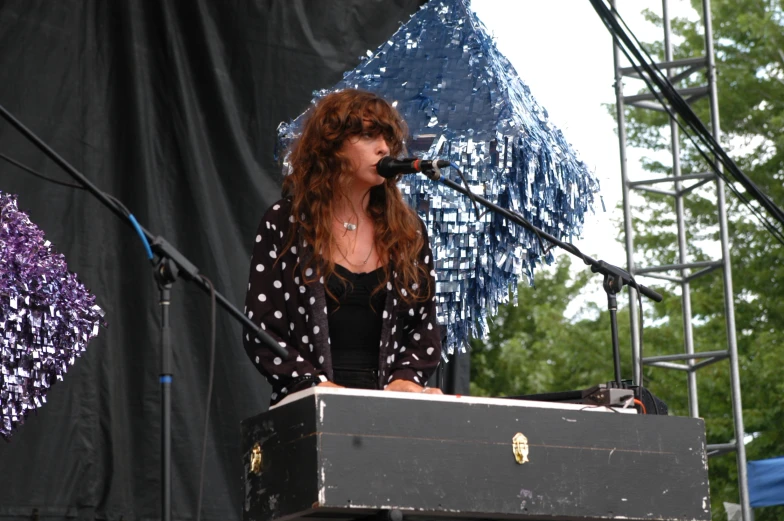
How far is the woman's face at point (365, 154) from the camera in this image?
2848 millimetres

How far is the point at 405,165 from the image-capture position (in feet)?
8.82

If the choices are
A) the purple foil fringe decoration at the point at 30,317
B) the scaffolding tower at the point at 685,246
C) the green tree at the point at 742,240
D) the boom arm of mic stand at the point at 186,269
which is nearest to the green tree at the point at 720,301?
the green tree at the point at 742,240

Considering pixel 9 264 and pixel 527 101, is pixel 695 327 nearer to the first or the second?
pixel 527 101

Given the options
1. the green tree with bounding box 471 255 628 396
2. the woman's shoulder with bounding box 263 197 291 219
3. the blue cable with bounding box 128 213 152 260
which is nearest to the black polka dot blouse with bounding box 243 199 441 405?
the woman's shoulder with bounding box 263 197 291 219

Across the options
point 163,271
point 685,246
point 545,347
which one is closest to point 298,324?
point 163,271

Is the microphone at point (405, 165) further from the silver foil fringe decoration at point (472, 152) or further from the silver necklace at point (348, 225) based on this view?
the silver foil fringe decoration at point (472, 152)

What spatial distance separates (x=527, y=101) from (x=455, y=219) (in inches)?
20.4

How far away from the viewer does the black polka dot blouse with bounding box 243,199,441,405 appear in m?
2.68

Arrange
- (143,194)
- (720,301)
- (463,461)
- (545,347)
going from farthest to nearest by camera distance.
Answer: (545,347)
(720,301)
(143,194)
(463,461)

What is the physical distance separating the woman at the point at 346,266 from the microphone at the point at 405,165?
0.23 ft

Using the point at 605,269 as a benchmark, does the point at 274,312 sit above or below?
below

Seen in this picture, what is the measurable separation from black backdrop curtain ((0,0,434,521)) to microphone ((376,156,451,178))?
6.81ft

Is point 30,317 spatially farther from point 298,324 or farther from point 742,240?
point 742,240

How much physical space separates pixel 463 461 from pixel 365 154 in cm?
96
